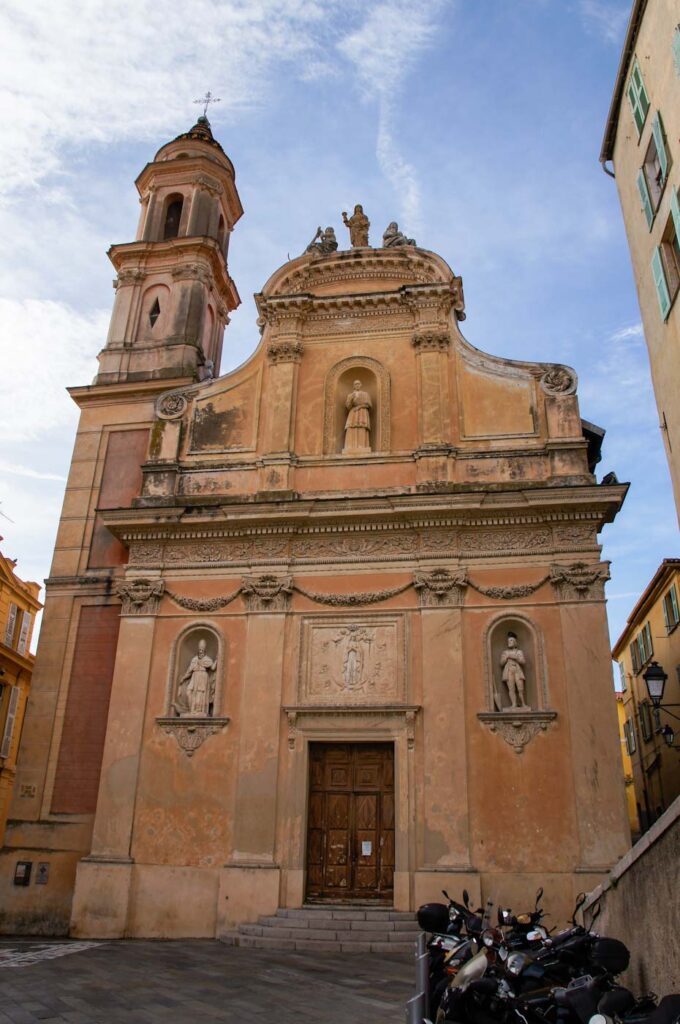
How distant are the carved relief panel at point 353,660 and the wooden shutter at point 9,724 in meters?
17.1

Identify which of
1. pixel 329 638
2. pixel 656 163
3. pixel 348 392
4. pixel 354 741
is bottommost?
pixel 354 741

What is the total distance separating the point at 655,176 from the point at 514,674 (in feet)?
27.3

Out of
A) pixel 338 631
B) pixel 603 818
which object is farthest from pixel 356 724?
pixel 603 818

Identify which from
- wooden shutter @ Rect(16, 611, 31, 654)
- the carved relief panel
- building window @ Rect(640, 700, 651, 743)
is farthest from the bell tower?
building window @ Rect(640, 700, 651, 743)

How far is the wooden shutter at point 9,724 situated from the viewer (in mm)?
27250

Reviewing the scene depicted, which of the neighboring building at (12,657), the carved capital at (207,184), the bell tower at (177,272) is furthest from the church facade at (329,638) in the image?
the neighboring building at (12,657)

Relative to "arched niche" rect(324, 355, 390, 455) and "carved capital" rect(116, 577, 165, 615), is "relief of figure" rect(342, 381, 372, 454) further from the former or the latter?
"carved capital" rect(116, 577, 165, 615)

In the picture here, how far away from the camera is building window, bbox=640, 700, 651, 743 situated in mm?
A: 25594

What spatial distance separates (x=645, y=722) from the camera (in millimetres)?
26484

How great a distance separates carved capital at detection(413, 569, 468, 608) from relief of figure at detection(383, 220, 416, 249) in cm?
770

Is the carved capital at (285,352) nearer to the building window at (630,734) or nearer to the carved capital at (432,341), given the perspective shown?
the carved capital at (432,341)

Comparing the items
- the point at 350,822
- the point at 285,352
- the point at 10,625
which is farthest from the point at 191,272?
the point at 10,625

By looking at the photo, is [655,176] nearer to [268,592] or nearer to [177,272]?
[268,592]

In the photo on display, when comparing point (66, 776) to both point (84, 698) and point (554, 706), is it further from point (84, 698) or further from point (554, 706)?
point (554, 706)
